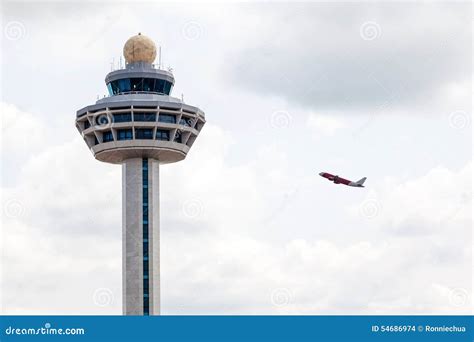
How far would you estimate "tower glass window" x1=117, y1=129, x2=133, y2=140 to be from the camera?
174500 mm

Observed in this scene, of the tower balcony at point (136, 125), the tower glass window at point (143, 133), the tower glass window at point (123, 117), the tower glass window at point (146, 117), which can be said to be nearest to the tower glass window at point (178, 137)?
the tower balcony at point (136, 125)

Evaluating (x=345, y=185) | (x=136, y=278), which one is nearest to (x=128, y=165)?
(x=136, y=278)

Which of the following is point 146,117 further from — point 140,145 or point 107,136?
point 107,136

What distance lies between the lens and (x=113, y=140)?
174m

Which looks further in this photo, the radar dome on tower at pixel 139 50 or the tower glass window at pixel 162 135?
the radar dome on tower at pixel 139 50

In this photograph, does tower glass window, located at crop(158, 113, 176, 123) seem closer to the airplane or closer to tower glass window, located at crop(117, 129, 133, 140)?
tower glass window, located at crop(117, 129, 133, 140)

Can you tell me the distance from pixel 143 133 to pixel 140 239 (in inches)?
638

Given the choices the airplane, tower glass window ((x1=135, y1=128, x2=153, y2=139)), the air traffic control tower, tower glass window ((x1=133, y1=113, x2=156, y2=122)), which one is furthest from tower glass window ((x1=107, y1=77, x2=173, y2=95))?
the airplane

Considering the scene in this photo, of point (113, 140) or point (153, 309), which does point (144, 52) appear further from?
point (153, 309)

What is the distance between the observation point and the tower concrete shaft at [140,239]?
567 feet

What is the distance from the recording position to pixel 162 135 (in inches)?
6919

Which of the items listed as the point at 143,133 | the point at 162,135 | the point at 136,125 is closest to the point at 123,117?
the point at 136,125

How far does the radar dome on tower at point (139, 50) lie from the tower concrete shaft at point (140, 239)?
16.1 meters

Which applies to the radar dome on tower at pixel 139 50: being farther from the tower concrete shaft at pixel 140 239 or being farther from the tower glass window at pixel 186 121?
the tower concrete shaft at pixel 140 239
